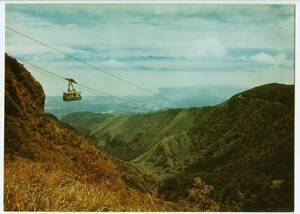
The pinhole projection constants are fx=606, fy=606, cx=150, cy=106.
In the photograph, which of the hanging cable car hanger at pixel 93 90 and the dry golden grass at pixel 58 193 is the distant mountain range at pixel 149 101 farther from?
the dry golden grass at pixel 58 193

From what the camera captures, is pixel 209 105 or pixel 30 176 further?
pixel 209 105

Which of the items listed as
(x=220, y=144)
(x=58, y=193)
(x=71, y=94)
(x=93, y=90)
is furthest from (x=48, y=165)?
(x=220, y=144)

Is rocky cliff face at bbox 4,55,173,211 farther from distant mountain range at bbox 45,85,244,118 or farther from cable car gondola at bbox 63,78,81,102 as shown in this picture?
cable car gondola at bbox 63,78,81,102

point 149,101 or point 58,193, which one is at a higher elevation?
point 149,101

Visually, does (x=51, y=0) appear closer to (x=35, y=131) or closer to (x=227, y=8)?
(x=35, y=131)

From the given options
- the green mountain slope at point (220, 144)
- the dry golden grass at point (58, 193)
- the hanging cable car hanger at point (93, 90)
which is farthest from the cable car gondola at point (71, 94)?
the dry golden grass at point (58, 193)

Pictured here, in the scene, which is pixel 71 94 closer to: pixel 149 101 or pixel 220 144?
pixel 149 101

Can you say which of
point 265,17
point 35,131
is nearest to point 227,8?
point 265,17
